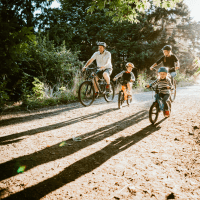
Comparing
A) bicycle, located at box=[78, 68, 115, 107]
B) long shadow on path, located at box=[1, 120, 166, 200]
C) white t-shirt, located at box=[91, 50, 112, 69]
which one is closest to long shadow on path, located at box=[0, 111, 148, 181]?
long shadow on path, located at box=[1, 120, 166, 200]

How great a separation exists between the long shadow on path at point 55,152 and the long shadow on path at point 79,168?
0.37 metres

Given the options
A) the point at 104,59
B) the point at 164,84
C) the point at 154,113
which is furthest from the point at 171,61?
the point at 154,113

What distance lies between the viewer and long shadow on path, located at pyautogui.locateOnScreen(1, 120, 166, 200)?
74.9 inches

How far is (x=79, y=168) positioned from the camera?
2.38 m

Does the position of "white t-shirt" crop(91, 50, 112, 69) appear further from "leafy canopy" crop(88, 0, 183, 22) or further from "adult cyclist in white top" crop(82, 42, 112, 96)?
"leafy canopy" crop(88, 0, 183, 22)

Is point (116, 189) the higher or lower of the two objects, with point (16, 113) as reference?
lower

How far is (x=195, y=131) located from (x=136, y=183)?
2338 millimetres

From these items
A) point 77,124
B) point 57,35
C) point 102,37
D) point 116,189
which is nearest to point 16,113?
point 77,124

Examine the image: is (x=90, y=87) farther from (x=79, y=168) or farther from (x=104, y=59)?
(x=79, y=168)

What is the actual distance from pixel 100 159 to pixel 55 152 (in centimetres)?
80

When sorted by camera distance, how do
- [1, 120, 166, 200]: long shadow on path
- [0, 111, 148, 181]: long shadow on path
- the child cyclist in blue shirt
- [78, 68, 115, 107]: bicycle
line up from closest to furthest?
[1, 120, 166, 200]: long shadow on path
[0, 111, 148, 181]: long shadow on path
the child cyclist in blue shirt
[78, 68, 115, 107]: bicycle

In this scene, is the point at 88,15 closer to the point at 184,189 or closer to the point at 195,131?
the point at 195,131

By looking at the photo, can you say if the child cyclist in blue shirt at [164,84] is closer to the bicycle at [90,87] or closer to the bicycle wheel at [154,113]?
the bicycle wheel at [154,113]

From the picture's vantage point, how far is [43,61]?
826 cm
